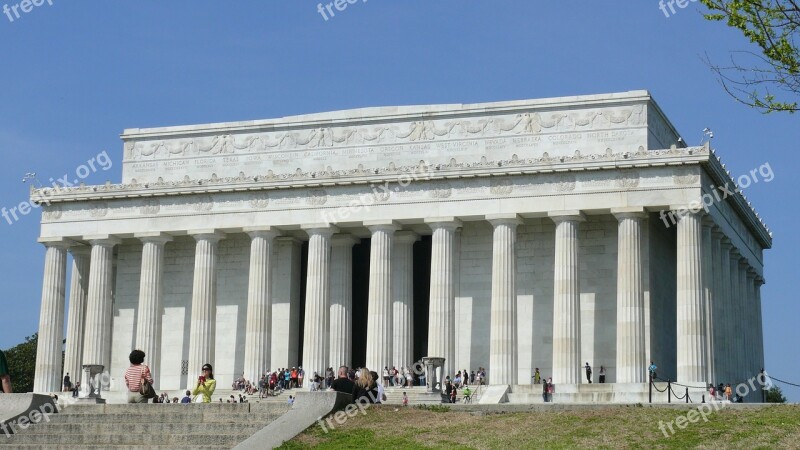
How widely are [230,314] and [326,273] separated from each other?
7.58 meters

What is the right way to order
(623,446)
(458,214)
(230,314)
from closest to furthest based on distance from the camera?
(623,446) < (458,214) < (230,314)

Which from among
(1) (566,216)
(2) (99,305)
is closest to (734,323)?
(1) (566,216)

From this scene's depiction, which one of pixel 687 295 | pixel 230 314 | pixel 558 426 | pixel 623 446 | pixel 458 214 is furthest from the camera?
pixel 230 314

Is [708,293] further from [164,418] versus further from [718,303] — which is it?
[164,418]

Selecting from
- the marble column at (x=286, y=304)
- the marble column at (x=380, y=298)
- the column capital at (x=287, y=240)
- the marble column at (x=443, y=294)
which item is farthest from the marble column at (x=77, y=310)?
the marble column at (x=443, y=294)

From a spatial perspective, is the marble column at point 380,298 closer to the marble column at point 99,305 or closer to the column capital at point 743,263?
the marble column at point 99,305

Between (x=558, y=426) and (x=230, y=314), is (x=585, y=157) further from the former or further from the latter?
(x=558, y=426)

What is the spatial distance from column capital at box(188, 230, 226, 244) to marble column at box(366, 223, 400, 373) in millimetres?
8580

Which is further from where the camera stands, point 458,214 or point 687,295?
point 458,214

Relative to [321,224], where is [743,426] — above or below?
below

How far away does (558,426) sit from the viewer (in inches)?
1529

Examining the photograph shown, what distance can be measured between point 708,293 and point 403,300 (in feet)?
51.3

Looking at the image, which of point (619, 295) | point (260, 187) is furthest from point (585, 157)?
point (260, 187)

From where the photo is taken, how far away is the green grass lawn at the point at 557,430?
36062mm
